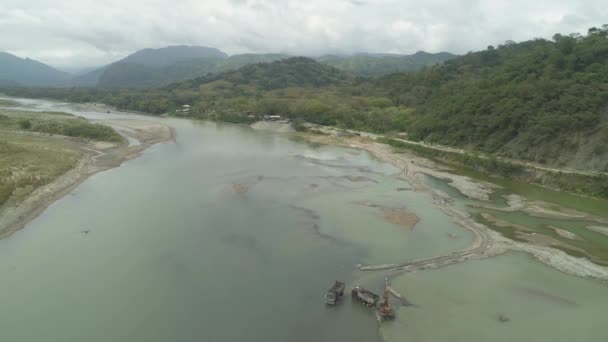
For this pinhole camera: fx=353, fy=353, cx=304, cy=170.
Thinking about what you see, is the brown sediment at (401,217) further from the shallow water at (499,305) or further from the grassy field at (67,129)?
the grassy field at (67,129)

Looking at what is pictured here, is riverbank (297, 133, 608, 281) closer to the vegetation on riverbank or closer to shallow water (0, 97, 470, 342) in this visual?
shallow water (0, 97, 470, 342)

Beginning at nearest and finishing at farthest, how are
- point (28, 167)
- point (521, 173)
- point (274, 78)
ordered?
point (28, 167) < point (521, 173) < point (274, 78)

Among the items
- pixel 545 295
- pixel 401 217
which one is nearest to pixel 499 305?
pixel 545 295

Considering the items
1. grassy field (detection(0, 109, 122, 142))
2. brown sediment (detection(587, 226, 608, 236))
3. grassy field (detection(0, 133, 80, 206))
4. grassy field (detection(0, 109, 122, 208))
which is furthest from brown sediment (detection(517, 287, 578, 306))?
grassy field (detection(0, 109, 122, 142))

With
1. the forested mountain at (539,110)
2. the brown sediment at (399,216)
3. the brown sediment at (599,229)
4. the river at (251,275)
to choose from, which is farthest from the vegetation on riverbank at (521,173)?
the brown sediment at (399,216)

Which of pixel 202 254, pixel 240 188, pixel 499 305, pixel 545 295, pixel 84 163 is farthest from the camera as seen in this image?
pixel 84 163

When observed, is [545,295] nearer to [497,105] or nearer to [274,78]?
[497,105]

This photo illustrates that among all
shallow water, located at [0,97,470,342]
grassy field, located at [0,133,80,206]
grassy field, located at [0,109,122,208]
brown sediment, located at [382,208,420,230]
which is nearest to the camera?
shallow water, located at [0,97,470,342]
